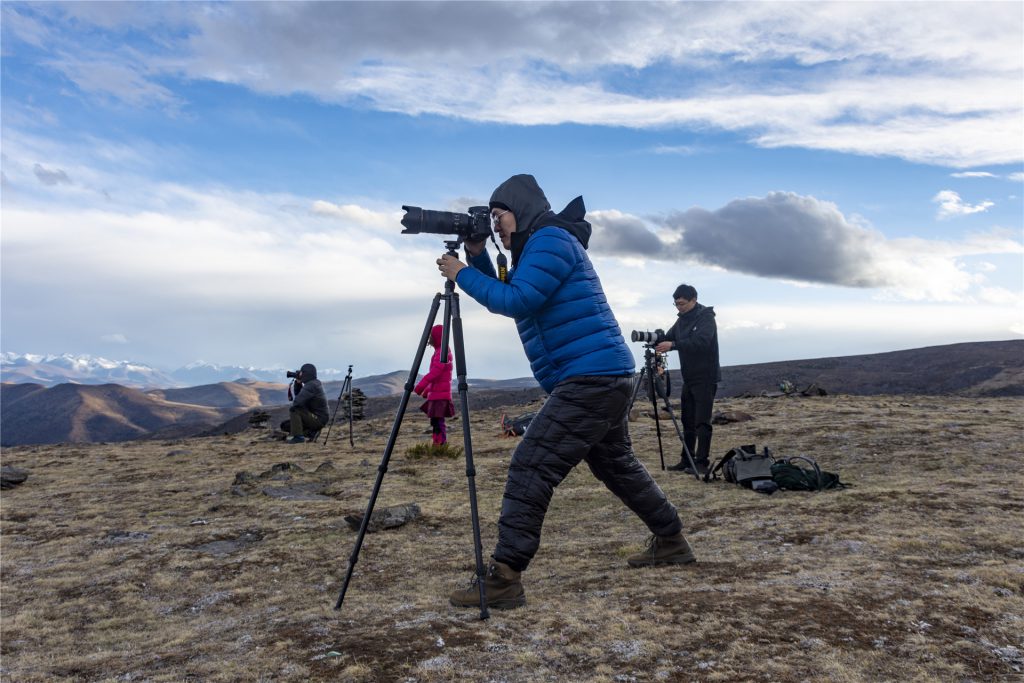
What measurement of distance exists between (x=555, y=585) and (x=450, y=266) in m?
2.38

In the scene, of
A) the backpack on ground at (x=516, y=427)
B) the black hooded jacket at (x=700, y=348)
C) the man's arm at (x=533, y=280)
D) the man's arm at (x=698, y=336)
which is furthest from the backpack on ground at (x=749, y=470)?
the backpack on ground at (x=516, y=427)

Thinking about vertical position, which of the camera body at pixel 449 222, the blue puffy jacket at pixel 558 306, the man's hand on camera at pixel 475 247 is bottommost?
the blue puffy jacket at pixel 558 306

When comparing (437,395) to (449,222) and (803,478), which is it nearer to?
(803,478)

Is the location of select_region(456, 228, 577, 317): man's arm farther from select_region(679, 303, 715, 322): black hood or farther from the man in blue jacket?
select_region(679, 303, 715, 322): black hood

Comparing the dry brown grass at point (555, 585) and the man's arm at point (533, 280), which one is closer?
the dry brown grass at point (555, 585)

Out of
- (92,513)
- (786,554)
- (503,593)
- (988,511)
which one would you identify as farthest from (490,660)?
(92,513)

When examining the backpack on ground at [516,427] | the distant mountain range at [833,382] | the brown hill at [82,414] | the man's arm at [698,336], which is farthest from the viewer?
the brown hill at [82,414]

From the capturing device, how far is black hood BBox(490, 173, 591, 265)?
4410 mm

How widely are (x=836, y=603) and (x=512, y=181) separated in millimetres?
3336

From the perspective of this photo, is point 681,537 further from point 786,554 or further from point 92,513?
point 92,513

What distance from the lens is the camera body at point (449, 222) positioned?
455cm

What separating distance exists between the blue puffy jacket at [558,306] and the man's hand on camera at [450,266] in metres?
0.07

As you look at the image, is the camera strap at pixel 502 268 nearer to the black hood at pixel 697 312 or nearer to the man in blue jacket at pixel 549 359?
the man in blue jacket at pixel 549 359

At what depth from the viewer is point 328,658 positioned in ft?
10.9
